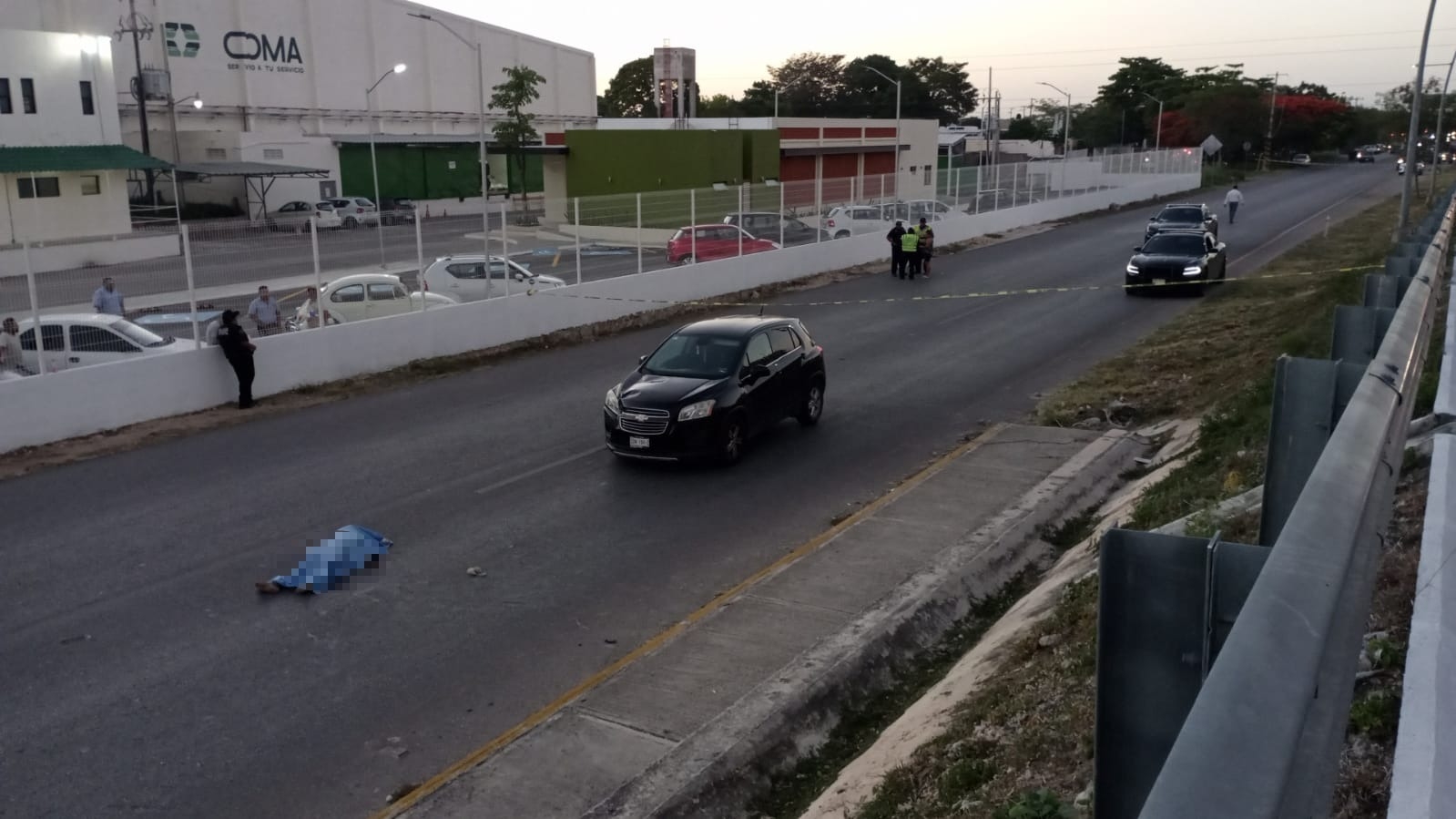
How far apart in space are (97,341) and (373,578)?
8.71 meters

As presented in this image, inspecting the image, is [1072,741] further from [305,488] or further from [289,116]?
[289,116]

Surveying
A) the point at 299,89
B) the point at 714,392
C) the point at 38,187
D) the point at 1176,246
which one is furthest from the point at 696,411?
the point at 299,89

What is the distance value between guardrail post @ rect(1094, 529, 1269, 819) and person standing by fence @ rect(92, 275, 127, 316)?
17.7 metres

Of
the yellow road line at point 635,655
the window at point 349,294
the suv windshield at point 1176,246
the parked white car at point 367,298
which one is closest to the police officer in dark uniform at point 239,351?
the parked white car at point 367,298

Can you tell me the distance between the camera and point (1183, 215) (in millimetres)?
36500

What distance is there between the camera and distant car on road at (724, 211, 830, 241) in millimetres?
31469

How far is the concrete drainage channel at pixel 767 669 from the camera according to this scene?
6.92 meters

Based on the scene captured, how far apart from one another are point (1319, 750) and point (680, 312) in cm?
2550

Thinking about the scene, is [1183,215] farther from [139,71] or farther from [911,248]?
[139,71]

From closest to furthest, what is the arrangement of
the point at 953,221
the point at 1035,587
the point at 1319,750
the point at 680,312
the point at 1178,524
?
the point at 1319,750, the point at 1178,524, the point at 1035,587, the point at 680,312, the point at 953,221

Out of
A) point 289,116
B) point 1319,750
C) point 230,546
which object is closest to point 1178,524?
point 1319,750

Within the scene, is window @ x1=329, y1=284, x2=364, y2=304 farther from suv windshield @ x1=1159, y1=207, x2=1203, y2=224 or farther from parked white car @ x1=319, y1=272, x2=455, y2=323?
suv windshield @ x1=1159, y1=207, x2=1203, y2=224

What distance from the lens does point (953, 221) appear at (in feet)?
136

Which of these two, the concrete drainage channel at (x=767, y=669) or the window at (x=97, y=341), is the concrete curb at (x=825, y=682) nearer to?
the concrete drainage channel at (x=767, y=669)
